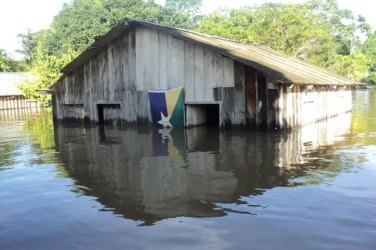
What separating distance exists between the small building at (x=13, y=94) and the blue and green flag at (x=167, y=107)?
106 feet

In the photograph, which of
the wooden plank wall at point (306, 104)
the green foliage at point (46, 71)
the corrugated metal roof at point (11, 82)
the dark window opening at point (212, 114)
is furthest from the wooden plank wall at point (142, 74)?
the corrugated metal roof at point (11, 82)

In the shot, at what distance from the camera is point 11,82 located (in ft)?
163

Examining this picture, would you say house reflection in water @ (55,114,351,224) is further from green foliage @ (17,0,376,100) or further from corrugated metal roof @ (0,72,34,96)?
corrugated metal roof @ (0,72,34,96)

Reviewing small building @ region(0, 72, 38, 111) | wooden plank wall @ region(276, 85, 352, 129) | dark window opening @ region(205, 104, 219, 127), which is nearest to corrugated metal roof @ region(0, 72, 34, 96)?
small building @ region(0, 72, 38, 111)

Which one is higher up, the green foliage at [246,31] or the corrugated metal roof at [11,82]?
the green foliage at [246,31]

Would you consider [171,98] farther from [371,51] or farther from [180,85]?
[371,51]

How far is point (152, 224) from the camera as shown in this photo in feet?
22.6

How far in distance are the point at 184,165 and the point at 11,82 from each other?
43.8 metres

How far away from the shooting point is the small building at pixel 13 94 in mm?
47903

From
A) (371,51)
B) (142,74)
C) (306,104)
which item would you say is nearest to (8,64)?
(142,74)

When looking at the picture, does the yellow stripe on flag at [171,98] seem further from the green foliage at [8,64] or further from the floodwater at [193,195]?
the green foliage at [8,64]

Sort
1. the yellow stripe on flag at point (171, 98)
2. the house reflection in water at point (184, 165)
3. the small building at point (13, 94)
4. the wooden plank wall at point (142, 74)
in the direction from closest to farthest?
the house reflection in water at point (184, 165) → the wooden plank wall at point (142, 74) → the yellow stripe on flag at point (171, 98) → the small building at point (13, 94)

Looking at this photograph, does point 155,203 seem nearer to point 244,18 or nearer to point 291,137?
point 291,137

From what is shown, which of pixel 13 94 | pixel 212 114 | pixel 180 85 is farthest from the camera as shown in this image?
pixel 13 94
